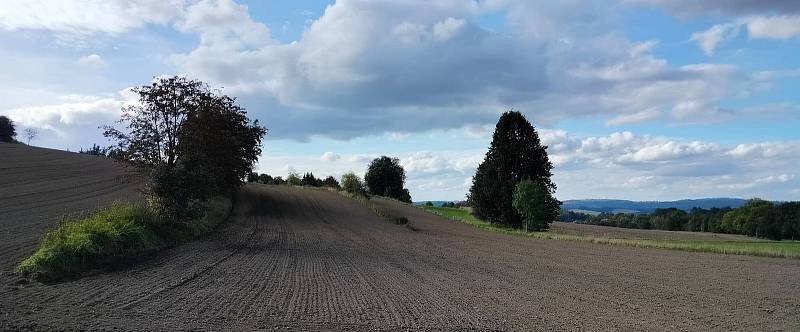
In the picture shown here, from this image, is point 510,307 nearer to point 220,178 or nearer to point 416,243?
point 416,243

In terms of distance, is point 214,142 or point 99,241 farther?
point 214,142

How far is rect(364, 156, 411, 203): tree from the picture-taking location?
350ft

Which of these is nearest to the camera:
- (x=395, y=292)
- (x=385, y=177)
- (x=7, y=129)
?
(x=395, y=292)

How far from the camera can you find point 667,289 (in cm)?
1588

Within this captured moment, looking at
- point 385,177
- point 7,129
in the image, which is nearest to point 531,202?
point 385,177

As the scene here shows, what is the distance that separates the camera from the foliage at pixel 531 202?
160 feet

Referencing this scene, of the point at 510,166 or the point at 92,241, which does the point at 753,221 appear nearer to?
the point at 510,166

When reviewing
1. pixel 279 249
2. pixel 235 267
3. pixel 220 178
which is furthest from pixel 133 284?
pixel 220 178

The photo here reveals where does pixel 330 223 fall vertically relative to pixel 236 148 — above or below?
below

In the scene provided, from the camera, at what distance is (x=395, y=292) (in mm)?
13672

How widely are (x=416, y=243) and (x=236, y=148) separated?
1683 centimetres

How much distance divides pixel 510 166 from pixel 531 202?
818 centimetres

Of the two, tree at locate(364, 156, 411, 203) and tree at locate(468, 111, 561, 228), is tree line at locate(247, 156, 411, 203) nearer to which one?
tree at locate(364, 156, 411, 203)

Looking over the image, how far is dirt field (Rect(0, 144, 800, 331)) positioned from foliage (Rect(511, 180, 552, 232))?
22.4m
